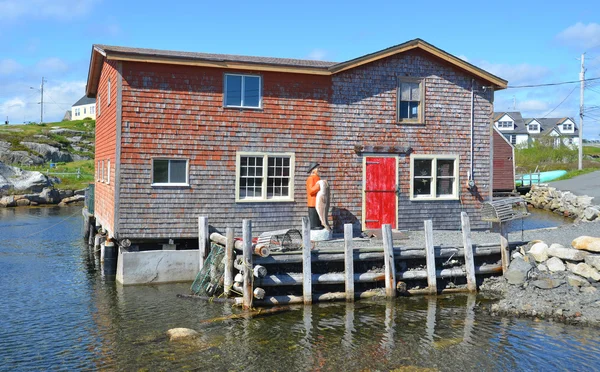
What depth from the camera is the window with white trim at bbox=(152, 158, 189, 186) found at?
16891mm

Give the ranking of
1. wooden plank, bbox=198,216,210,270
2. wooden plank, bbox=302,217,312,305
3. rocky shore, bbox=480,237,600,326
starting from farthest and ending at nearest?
1. wooden plank, bbox=198,216,210,270
2. wooden plank, bbox=302,217,312,305
3. rocky shore, bbox=480,237,600,326

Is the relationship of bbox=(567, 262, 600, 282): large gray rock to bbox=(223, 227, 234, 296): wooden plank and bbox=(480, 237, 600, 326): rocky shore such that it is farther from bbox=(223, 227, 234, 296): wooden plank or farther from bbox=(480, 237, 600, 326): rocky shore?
bbox=(223, 227, 234, 296): wooden plank

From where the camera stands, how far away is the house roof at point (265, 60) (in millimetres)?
16453

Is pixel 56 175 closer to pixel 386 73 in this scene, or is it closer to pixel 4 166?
pixel 4 166

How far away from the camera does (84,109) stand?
345 feet

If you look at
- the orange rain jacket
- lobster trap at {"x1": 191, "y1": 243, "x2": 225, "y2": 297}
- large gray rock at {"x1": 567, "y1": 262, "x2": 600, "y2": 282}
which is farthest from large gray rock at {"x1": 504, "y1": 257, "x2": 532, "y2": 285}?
lobster trap at {"x1": 191, "y1": 243, "x2": 225, "y2": 297}

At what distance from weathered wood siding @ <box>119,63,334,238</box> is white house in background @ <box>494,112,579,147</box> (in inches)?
3203

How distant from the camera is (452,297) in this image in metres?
15.3

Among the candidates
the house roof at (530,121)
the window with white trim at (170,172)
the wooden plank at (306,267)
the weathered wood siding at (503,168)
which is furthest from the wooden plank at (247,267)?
the house roof at (530,121)

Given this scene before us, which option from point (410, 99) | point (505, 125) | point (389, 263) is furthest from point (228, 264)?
point (505, 125)

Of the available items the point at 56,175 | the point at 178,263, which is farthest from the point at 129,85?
the point at 56,175

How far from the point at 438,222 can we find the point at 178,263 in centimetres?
887

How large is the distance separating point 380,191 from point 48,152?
161 ft

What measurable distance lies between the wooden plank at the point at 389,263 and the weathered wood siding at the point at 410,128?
13.6ft
